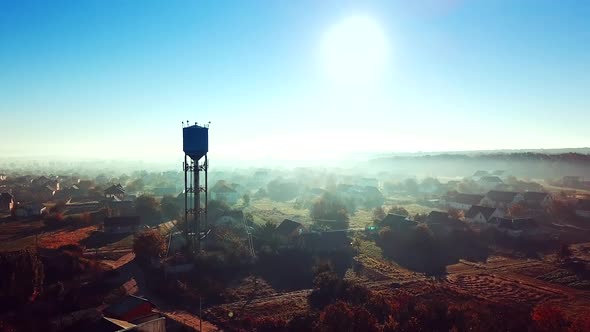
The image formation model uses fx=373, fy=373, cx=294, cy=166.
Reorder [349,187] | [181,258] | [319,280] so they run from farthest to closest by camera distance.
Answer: [349,187] < [181,258] < [319,280]

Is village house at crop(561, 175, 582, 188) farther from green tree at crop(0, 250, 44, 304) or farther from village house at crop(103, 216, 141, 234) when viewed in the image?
green tree at crop(0, 250, 44, 304)

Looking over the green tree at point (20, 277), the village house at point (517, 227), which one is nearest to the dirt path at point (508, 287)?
the village house at point (517, 227)

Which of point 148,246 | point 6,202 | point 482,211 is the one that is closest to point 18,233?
point 148,246

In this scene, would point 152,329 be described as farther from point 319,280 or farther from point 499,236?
point 499,236

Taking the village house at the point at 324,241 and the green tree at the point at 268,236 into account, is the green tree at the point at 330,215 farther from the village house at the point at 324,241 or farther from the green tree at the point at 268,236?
the green tree at the point at 268,236

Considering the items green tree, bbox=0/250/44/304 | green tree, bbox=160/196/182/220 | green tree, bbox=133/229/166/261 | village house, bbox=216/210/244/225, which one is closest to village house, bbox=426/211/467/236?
village house, bbox=216/210/244/225

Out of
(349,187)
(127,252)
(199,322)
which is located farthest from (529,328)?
(349,187)
